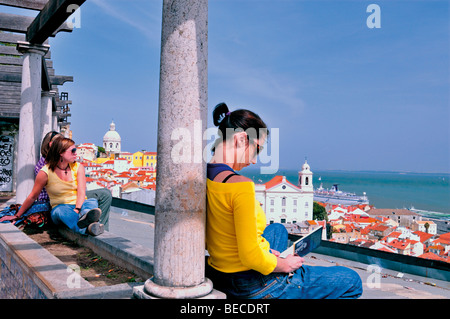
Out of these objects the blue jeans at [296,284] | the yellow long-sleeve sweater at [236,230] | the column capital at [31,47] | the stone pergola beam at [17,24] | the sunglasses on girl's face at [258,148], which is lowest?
the blue jeans at [296,284]

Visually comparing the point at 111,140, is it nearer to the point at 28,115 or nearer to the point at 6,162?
the point at 6,162

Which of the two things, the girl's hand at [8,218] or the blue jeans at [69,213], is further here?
the girl's hand at [8,218]

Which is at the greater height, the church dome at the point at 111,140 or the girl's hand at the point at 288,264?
the church dome at the point at 111,140

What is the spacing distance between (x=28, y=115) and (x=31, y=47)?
107 cm

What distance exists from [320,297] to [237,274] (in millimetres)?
427

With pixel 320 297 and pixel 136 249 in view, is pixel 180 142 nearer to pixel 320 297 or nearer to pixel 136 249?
pixel 320 297

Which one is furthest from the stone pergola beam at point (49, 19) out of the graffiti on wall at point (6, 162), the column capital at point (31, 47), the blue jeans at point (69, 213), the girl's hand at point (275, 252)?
the graffiti on wall at point (6, 162)

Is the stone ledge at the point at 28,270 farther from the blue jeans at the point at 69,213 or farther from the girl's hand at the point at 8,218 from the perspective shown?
the blue jeans at the point at 69,213

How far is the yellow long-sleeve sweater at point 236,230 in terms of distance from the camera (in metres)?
1.78

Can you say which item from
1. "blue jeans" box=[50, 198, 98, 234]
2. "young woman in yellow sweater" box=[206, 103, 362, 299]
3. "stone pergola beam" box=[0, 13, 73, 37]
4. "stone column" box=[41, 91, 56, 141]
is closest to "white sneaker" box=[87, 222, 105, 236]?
"blue jeans" box=[50, 198, 98, 234]

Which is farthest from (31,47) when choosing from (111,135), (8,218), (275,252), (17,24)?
(111,135)

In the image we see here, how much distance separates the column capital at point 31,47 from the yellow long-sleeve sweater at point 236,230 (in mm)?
5477

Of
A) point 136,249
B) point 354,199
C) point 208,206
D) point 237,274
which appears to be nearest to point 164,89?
point 208,206

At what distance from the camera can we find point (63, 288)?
2387 mm
